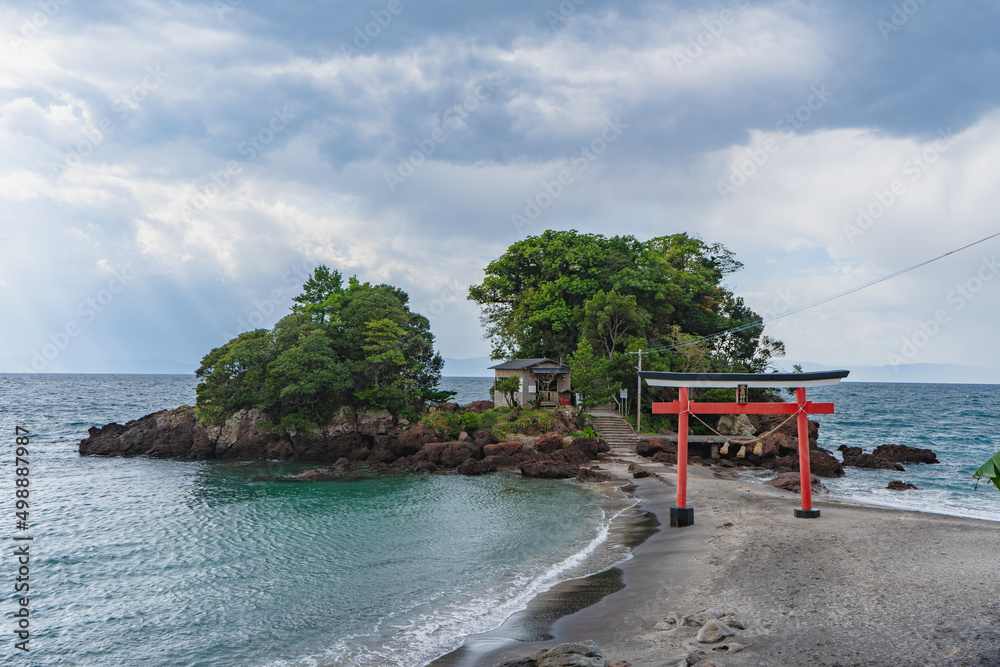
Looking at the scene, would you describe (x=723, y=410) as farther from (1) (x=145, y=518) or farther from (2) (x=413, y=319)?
(2) (x=413, y=319)

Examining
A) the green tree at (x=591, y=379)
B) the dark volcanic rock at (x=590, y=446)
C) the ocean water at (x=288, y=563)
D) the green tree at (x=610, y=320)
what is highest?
the green tree at (x=610, y=320)

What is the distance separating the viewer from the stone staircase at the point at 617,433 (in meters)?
37.4

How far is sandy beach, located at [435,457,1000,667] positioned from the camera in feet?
30.0

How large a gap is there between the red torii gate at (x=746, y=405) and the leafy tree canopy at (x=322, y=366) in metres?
23.9

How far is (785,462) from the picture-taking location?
34375 mm

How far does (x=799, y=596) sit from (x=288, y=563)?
14.2m

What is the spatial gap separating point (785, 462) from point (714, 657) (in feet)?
95.5

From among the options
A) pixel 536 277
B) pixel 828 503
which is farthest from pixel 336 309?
pixel 828 503

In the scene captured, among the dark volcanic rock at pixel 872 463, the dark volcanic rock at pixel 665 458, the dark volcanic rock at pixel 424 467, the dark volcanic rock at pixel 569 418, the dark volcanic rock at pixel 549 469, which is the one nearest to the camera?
the dark volcanic rock at pixel 549 469

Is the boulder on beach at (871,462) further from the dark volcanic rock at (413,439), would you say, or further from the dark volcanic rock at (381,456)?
the dark volcanic rock at (381,456)

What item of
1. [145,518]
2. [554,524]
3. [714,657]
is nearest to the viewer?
[714,657]

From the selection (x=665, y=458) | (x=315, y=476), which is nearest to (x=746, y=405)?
(x=665, y=458)

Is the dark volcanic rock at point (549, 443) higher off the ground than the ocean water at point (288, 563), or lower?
higher

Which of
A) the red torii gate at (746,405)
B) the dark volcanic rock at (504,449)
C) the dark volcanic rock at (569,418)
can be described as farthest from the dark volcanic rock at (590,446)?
the red torii gate at (746,405)
